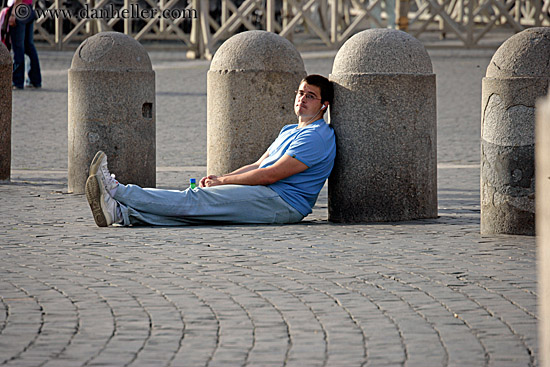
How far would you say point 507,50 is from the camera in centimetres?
646

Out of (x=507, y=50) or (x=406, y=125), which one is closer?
(x=507, y=50)

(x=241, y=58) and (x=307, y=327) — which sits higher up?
(x=241, y=58)

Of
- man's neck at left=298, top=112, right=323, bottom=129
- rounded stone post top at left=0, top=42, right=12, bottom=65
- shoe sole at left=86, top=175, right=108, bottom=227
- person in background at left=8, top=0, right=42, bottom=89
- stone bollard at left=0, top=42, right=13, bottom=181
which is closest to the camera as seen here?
shoe sole at left=86, top=175, right=108, bottom=227

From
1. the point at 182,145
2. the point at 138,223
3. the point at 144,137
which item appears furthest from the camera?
the point at 182,145

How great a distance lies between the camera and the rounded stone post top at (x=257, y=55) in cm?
783

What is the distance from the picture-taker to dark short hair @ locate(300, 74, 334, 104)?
23.2 ft

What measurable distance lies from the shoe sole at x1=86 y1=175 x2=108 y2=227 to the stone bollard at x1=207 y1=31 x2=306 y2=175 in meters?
1.42

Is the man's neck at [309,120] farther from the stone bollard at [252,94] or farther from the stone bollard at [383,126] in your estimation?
the stone bollard at [252,94]

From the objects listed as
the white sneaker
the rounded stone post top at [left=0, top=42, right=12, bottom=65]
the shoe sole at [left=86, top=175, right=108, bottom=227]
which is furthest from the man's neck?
the rounded stone post top at [left=0, top=42, right=12, bottom=65]

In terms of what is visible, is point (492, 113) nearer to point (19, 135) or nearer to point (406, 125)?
point (406, 125)

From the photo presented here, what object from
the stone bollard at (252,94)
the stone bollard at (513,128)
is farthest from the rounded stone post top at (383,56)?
the stone bollard at (252,94)

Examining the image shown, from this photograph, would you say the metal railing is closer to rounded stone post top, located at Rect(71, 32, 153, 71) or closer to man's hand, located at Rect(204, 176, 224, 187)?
rounded stone post top, located at Rect(71, 32, 153, 71)

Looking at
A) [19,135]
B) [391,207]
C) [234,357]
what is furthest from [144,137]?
[234,357]

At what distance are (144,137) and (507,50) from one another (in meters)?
3.33
